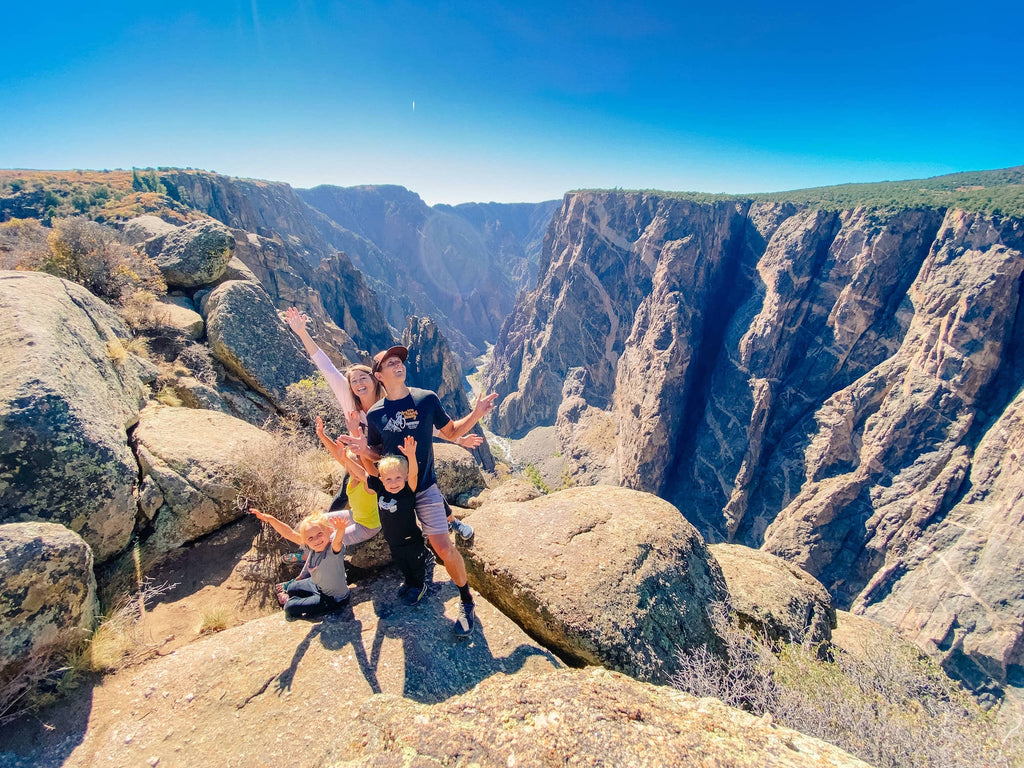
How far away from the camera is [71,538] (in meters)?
3.38

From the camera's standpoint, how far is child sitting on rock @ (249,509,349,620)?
4.07 meters

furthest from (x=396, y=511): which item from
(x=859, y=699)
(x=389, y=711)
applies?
(x=859, y=699)

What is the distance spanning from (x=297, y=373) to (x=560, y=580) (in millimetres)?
8962

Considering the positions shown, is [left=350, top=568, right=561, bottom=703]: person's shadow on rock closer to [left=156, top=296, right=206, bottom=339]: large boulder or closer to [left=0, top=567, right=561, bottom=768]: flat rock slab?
[left=0, top=567, right=561, bottom=768]: flat rock slab

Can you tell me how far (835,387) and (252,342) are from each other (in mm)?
48853

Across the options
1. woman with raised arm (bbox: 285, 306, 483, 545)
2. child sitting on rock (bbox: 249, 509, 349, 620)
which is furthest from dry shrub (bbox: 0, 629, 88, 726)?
woman with raised arm (bbox: 285, 306, 483, 545)

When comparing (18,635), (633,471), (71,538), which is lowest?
(633,471)

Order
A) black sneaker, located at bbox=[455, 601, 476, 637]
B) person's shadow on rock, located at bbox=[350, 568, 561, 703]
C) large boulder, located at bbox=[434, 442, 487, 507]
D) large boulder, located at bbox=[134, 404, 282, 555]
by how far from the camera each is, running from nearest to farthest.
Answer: person's shadow on rock, located at bbox=[350, 568, 561, 703] → black sneaker, located at bbox=[455, 601, 476, 637] → large boulder, located at bbox=[134, 404, 282, 555] → large boulder, located at bbox=[434, 442, 487, 507]

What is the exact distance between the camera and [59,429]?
3945mm

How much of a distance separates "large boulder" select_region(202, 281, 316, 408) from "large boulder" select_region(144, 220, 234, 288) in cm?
137

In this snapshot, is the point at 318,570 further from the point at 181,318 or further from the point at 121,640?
the point at 181,318

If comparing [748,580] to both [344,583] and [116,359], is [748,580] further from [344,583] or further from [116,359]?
[116,359]

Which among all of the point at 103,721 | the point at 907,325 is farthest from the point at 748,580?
the point at 907,325

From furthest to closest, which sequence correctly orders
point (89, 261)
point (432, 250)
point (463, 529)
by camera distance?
point (432, 250)
point (89, 261)
point (463, 529)
